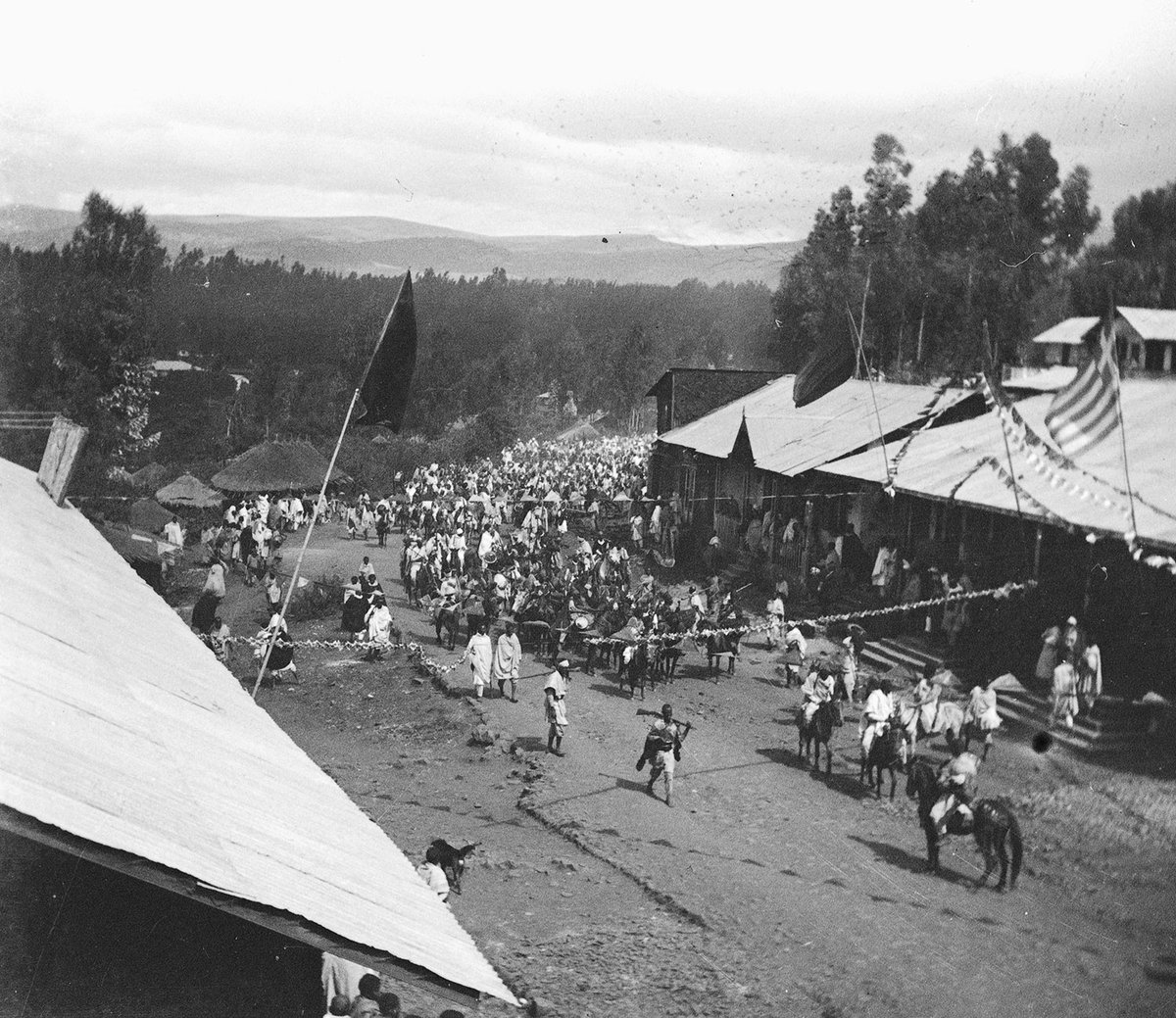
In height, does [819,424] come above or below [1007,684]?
above

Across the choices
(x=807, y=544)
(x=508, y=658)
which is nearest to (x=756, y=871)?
(x=508, y=658)

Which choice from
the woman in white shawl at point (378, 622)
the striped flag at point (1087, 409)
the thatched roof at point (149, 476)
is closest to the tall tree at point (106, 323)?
the thatched roof at point (149, 476)

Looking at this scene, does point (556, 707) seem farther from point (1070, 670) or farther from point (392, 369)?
point (1070, 670)

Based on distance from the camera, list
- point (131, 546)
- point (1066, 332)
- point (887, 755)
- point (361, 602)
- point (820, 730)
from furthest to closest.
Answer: point (1066, 332)
point (361, 602)
point (131, 546)
point (820, 730)
point (887, 755)

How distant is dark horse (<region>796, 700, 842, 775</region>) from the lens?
14867 millimetres

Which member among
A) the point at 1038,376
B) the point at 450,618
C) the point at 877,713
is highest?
the point at 1038,376

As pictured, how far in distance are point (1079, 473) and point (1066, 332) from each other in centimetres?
1526

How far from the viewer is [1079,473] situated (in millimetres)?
16078

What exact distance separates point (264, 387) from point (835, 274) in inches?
1307

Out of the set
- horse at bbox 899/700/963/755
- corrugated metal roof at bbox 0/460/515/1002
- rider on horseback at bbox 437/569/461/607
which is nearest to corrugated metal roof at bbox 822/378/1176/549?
horse at bbox 899/700/963/755

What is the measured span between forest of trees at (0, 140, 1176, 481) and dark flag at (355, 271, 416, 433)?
794 centimetres

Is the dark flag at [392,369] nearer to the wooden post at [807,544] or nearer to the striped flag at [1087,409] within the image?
the striped flag at [1087,409]

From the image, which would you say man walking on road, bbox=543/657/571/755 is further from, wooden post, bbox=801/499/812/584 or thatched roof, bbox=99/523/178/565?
thatched roof, bbox=99/523/178/565

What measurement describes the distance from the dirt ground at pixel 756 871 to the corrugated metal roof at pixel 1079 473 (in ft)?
11.2
